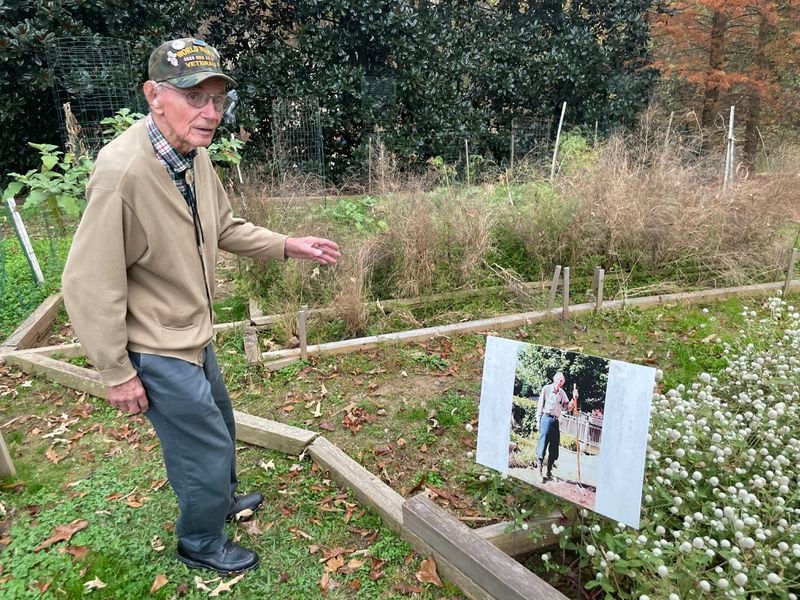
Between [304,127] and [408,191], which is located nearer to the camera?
[408,191]

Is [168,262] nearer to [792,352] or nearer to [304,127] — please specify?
[792,352]

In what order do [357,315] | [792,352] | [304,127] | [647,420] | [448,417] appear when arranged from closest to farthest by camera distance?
[647,420] < [792,352] < [448,417] < [357,315] < [304,127]

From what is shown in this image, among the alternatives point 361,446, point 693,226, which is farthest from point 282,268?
point 693,226

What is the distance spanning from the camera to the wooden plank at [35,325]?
433 centimetres

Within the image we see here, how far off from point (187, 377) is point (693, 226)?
513cm

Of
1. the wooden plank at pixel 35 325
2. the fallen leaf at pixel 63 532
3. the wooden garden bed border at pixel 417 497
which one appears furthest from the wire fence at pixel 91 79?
the fallen leaf at pixel 63 532

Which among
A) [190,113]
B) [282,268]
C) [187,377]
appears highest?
[190,113]

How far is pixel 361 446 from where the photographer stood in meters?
3.22

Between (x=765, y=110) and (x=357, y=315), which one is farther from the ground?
(x=765, y=110)

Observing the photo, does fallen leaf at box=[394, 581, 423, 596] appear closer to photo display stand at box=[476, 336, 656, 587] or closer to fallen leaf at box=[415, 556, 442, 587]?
fallen leaf at box=[415, 556, 442, 587]

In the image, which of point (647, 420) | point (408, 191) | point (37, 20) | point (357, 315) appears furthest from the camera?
point (37, 20)

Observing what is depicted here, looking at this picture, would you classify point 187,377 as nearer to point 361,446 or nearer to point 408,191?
point 361,446

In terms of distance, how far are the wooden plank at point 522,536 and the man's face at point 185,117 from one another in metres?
1.94

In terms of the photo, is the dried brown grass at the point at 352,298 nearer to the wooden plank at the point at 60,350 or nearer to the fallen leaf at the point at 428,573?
the wooden plank at the point at 60,350
